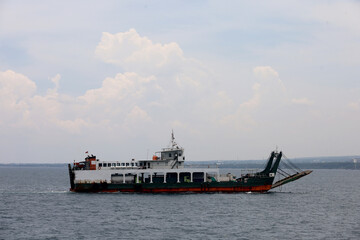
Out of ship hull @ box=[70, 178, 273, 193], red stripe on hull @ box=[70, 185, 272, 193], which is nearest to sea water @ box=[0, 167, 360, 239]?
red stripe on hull @ box=[70, 185, 272, 193]

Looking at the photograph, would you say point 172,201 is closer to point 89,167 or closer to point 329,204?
point 89,167

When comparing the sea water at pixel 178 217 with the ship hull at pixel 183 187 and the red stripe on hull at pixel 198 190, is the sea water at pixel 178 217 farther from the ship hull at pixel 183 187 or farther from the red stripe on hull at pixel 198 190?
the ship hull at pixel 183 187

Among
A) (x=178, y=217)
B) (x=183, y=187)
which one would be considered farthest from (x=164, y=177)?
(x=178, y=217)

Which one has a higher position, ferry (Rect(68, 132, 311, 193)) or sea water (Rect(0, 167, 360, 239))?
ferry (Rect(68, 132, 311, 193))

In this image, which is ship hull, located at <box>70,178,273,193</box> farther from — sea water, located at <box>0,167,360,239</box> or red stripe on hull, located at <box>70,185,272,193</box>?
sea water, located at <box>0,167,360,239</box>

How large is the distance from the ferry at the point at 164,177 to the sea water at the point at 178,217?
1.53 meters

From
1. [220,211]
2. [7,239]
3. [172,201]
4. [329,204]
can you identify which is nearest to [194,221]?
[220,211]

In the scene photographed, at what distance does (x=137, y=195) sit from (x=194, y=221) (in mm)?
21597

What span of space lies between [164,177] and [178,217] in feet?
61.6

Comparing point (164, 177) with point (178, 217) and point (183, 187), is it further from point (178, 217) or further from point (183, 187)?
point (178, 217)

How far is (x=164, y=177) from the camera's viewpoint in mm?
70750

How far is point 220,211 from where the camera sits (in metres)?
56.3

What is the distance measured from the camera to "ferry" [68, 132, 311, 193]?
70.5m

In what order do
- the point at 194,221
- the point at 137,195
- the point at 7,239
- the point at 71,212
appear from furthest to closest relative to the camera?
the point at 137,195 → the point at 71,212 → the point at 194,221 → the point at 7,239
